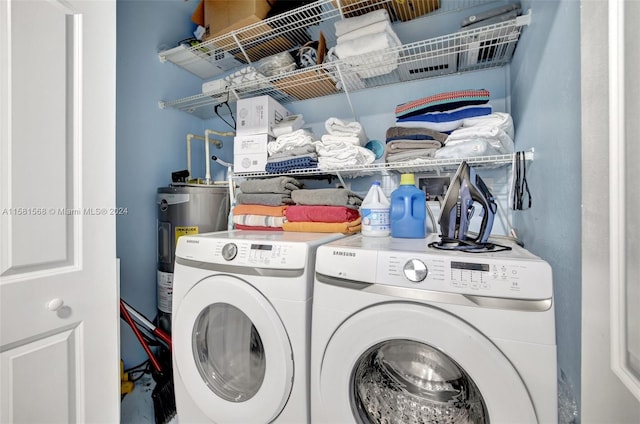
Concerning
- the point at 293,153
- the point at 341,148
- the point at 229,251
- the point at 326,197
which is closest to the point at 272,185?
the point at 293,153

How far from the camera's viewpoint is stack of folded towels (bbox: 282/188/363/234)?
4.10 ft

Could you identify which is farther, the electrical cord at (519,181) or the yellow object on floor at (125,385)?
the yellow object on floor at (125,385)

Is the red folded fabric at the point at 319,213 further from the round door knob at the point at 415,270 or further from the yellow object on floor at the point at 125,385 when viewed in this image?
the yellow object on floor at the point at 125,385

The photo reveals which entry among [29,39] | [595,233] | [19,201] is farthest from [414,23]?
[19,201]

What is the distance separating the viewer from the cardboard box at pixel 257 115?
1.54 metres

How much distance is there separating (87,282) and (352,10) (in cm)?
161

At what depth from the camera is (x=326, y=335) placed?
0.80 metres

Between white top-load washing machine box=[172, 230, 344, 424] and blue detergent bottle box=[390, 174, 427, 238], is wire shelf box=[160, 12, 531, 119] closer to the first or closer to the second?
blue detergent bottle box=[390, 174, 427, 238]

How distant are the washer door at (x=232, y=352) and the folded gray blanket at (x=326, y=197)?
56cm

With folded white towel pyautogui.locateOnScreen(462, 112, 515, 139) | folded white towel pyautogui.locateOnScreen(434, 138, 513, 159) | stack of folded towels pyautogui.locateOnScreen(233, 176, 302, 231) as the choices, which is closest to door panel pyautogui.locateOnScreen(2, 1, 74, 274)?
stack of folded towels pyautogui.locateOnScreen(233, 176, 302, 231)

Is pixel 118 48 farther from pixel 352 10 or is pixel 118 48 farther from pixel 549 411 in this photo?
pixel 549 411

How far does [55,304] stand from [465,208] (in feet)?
→ 4.29

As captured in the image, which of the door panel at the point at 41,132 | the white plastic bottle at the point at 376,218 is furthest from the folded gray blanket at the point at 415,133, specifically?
the door panel at the point at 41,132

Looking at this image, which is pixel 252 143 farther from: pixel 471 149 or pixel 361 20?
pixel 471 149
